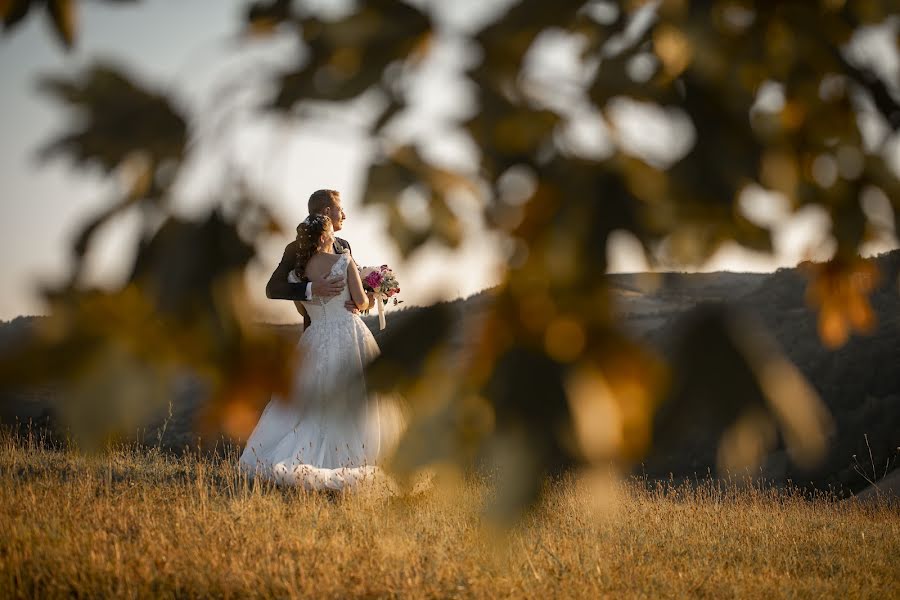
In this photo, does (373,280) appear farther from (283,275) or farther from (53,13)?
(53,13)

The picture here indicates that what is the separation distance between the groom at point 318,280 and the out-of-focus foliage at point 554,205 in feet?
0.83

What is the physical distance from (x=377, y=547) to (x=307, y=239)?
3307mm

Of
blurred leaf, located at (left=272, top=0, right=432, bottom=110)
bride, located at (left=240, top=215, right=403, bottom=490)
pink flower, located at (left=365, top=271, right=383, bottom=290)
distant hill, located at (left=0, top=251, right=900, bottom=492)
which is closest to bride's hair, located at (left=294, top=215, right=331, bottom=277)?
blurred leaf, located at (left=272, top=0, right=432, bottom=110)

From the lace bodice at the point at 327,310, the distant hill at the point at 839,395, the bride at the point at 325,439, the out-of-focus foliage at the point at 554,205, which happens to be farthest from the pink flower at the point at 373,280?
the out-of-focus foliage at the point at 554,205

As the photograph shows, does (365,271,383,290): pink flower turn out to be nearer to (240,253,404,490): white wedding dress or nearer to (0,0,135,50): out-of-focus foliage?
(240,253,404,490): white wedding dress

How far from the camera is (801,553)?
5.45m

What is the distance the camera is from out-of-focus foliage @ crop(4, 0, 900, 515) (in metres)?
0.88

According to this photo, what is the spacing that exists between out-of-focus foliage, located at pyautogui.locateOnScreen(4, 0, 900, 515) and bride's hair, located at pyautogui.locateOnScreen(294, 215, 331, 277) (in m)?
0.29

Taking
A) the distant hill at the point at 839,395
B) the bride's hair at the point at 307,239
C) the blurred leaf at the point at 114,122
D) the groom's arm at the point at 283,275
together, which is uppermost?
the blurred leaf at the point at 114,122

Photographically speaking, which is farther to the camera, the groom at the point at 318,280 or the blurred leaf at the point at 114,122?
the groom at the point at 318,280

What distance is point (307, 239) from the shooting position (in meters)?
1.57

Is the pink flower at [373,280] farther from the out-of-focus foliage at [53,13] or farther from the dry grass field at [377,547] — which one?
the out-of-focus foliage at [53,13]

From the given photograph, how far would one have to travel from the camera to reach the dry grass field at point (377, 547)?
388 cm

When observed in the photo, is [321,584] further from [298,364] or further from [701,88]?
[701,88]
